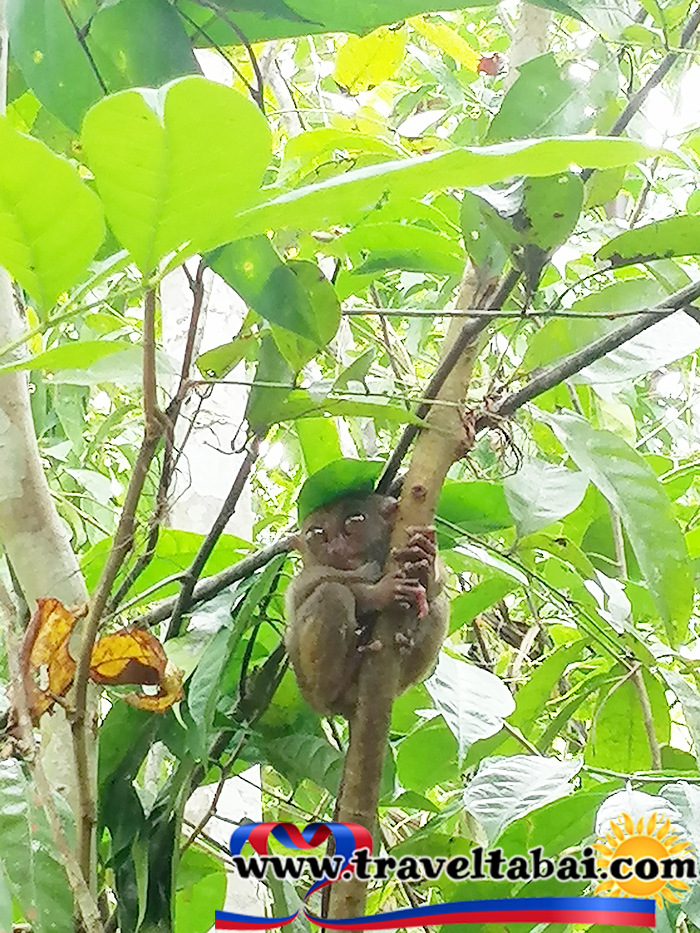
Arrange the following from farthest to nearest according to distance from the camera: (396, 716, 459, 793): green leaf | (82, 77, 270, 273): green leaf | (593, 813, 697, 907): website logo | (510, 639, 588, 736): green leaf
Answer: (510, 639, 588, 736): green leaf → (396, 716, 459, 793): green leaf → (593, 813, 697, 907): website logo → (82, 77, 270, 273): green leaf

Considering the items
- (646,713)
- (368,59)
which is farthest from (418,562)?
(368,59)

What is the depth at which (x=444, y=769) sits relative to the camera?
975 mm

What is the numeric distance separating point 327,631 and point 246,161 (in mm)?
588

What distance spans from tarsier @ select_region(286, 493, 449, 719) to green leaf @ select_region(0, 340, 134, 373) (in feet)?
1.03

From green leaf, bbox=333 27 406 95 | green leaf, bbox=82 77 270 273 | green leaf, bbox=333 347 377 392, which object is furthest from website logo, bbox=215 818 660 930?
green leaf, bbox=333 27 406 95

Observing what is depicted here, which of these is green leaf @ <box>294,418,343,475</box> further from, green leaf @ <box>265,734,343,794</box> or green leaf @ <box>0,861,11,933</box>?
green leaf @ <box>0,861,11,933</box>

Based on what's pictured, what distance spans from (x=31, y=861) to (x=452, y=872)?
1.17ft

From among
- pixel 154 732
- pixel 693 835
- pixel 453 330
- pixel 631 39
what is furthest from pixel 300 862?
pixel 631 39

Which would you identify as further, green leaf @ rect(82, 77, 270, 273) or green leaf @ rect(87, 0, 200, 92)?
green leaf @ rect(87, 0, 200, 92)

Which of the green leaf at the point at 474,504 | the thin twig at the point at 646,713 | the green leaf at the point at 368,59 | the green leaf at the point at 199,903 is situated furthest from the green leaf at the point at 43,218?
the green leaf at the point at 368,59

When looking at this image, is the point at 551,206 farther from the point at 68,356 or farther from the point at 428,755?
the point at 428,755

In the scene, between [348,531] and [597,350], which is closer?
[597,350]

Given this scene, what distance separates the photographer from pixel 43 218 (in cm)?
47

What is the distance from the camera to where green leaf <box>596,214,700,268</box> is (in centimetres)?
74
